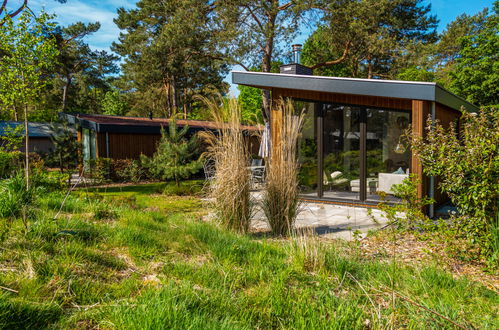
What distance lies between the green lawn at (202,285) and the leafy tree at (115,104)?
30.5 meters

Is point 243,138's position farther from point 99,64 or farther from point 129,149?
point 99,64

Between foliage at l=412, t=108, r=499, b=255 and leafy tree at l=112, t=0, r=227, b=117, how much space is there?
8.53 metres

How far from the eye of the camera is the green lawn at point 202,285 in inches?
79.3

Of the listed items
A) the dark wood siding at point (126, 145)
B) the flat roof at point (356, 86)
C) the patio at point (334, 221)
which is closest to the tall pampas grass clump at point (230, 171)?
the patio at point (334, 221)

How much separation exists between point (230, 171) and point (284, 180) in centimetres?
73

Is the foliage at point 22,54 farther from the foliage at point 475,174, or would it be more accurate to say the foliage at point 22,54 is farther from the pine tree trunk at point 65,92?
the pine tree trunk at point 65,92

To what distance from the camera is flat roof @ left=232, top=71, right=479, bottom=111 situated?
5.89 metres

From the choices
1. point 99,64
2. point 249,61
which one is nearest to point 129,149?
point 249,61

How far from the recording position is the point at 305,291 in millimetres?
2549

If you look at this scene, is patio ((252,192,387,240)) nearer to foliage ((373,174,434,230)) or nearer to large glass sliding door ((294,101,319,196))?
foliage ((373,174,434,230))

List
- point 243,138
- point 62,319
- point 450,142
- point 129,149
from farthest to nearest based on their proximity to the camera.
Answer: point 129,149 < point 243,138 < point 450,142 < point 62,319

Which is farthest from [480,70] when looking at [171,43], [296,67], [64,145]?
[64,145]

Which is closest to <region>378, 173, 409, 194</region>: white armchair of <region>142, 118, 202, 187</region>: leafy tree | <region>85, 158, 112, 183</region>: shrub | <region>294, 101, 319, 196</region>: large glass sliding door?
<region>294, 101, 319, 196</region>: large glass sliding door

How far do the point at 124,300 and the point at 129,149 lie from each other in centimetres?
1180
